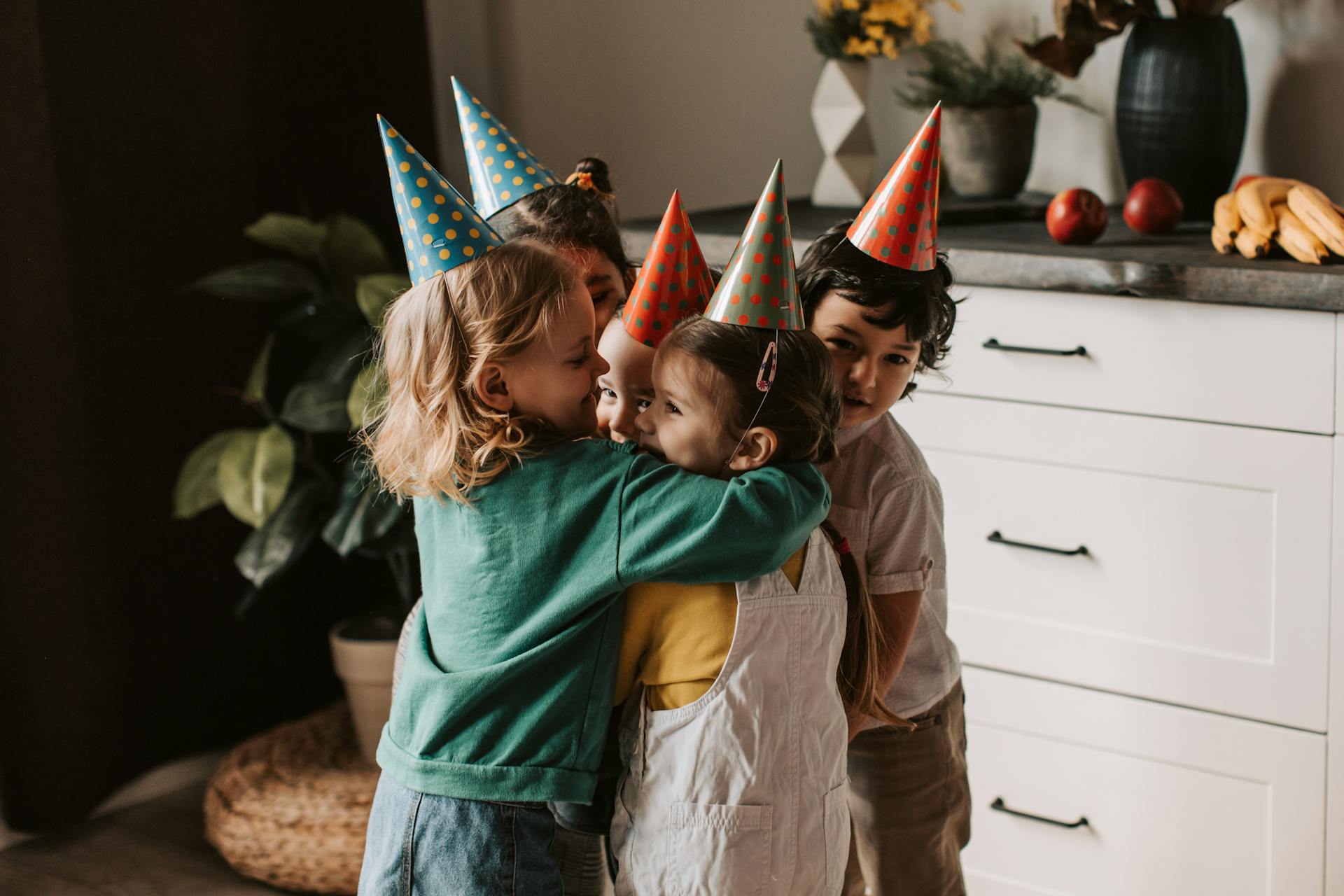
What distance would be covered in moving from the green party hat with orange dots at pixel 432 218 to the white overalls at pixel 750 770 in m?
0.33

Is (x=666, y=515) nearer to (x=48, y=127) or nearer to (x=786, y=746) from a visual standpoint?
(x=786, y=746)

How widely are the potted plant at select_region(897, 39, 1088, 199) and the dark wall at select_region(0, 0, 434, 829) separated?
1.07 metres

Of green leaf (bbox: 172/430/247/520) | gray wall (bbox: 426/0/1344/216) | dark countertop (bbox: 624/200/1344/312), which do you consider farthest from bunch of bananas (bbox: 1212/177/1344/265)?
green leaf (bbox: 172/430/247/520)

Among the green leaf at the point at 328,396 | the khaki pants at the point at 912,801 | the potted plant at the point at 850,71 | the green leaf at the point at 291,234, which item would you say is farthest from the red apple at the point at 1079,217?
the green leaf at the point at 291,234

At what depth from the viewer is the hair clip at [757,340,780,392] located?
931mm

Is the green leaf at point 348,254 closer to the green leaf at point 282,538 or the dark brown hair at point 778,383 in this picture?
the green leaf at point 282,538

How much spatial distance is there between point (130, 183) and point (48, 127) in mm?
157

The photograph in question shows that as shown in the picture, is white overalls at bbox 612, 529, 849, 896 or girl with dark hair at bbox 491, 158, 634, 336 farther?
girl with dark hair at bbox 491, 158, 634, 336

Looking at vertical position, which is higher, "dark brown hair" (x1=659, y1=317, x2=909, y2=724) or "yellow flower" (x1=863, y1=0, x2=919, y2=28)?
"yellow flower" (x1=863, y1=0, x2=919, y2=28)

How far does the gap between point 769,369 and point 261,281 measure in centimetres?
144

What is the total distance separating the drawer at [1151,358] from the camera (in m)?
1.54

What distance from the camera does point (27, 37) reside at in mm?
2004

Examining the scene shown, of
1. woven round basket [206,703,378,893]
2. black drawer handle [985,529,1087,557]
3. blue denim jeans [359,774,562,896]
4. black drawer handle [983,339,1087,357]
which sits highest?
black drawer handle [983,339,1087,357]

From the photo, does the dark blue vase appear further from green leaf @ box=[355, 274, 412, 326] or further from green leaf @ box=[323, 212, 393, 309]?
green leaf @ box=[323, 212, 393, 309]
